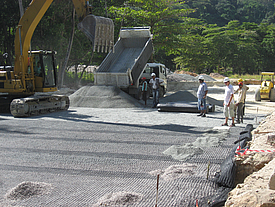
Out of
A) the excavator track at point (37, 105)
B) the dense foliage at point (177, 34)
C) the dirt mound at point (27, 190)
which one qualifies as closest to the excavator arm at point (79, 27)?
the excavator track at point (37, 105)

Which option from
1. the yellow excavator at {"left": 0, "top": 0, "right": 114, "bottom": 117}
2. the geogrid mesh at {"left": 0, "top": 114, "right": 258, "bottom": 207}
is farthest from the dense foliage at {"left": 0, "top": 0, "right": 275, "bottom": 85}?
the geogrid mesh at {"left": 0, "top": 114, "right": 258, "bottom": 207}

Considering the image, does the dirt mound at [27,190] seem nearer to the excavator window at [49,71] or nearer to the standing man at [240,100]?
the standing man at [240,100]

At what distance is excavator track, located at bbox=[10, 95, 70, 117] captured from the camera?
12.2 m

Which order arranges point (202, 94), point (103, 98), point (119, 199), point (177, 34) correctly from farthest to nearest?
point (177, 34) < point (103, 98) < point (202, 94) < point (119, 199)

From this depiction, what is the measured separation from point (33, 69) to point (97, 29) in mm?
3830

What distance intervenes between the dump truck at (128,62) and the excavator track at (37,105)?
3.48 metres

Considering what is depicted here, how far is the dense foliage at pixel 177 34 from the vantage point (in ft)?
81.9

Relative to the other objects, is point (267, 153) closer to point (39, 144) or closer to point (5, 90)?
point (39, 144)

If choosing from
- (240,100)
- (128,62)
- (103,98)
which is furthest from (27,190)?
(128,62)

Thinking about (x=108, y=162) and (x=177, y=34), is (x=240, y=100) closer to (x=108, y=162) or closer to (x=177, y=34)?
(x=108, y=162)

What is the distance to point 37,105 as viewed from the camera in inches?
511

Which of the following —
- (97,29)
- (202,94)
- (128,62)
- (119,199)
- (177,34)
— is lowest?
(119,199)

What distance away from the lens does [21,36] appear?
12984 mm

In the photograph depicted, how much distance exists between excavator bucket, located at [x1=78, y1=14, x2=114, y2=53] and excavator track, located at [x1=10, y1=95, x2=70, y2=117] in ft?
11.7
